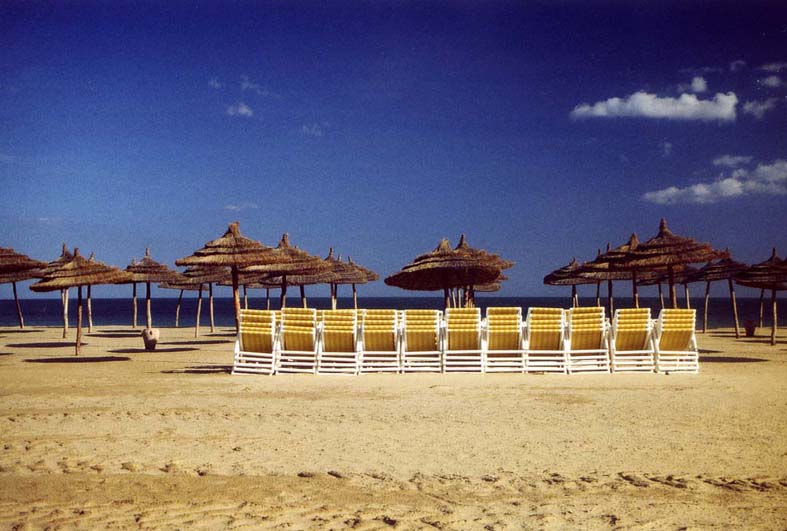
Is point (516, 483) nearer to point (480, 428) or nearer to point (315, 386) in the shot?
point (480, 428)

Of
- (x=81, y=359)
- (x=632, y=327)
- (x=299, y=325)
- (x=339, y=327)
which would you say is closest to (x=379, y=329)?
(x=339, y=327)

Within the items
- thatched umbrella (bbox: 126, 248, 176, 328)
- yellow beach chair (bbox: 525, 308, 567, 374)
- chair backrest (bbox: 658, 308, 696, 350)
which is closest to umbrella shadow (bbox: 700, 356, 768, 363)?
chair backrest (bbox: 658, 308, 696, 350)

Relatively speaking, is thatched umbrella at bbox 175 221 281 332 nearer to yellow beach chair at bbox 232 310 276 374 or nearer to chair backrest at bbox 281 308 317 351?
yellow beach chair at bbox 232 310 276 374

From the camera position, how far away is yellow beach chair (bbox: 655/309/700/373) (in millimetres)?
8539

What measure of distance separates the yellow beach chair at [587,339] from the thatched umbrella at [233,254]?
576 centimetres

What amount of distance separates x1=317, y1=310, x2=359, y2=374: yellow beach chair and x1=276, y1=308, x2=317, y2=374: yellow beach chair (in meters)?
0.13

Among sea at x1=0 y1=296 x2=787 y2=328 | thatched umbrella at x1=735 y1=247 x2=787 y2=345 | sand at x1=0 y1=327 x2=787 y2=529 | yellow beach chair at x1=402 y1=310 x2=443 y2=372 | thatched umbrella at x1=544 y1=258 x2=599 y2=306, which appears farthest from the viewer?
sea at x1=0 y1=296 x2=787 y2=328

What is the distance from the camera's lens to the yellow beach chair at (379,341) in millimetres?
8734

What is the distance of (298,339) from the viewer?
→ 880cm

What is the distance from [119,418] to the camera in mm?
5367

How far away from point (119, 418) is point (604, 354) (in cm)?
648

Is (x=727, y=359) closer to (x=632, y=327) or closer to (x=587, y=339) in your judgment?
(x=632, y=327)

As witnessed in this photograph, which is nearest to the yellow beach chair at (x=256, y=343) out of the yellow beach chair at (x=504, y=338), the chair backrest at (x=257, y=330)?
the chair backrest at (x=257, y=330)

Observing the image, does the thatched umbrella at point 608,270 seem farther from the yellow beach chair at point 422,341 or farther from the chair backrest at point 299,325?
the chair backrest at point 299,325
